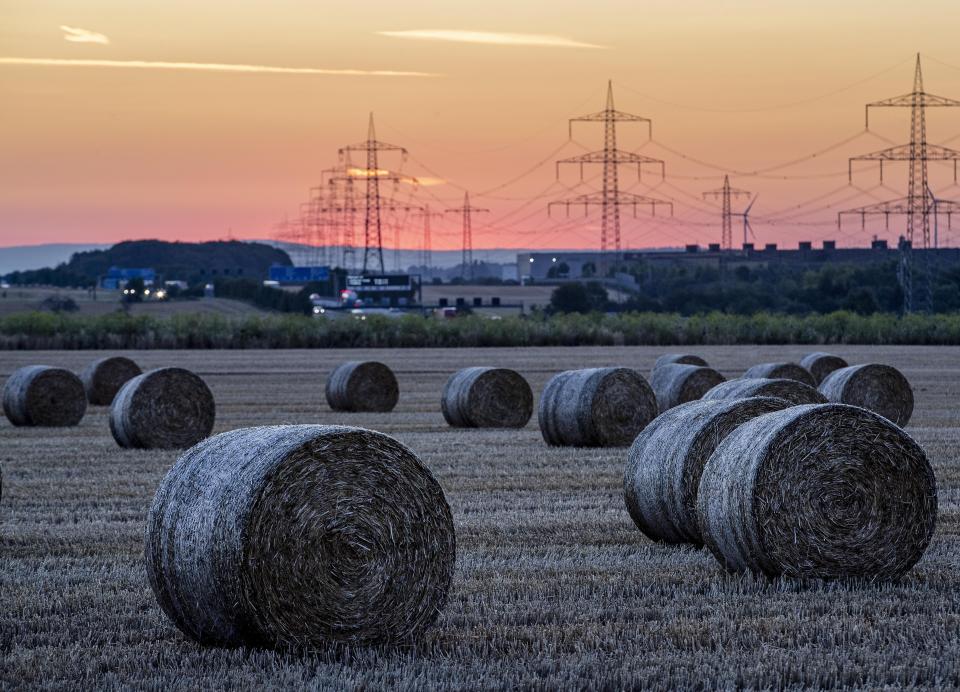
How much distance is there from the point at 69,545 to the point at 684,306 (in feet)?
299

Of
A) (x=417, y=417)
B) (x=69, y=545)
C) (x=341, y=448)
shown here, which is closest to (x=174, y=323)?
(x=417, y=417)

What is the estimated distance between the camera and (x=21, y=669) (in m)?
8.30

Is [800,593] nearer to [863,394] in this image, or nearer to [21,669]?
[21,669]

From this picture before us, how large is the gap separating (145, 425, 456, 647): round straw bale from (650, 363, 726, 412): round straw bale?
16.8m

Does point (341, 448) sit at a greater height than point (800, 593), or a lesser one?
greater

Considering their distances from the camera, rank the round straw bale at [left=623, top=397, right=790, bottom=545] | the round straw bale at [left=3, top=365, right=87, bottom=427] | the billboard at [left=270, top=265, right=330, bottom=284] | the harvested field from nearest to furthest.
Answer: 1. the harvested field
2. the round straw bale at [left=623, top=397, right=790, bottom=545]
3. the round straw bale at [left=3, top=365, right=87, bottom=427]
4. the billboard at [left=270, top=265, right=330, bottom=284]

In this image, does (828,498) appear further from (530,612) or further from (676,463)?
(530,612)

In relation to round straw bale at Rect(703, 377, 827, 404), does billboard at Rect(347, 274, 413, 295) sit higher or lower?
higher

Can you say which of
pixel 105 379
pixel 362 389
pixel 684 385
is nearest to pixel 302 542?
pixel 684 385

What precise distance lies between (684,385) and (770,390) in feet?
23.7

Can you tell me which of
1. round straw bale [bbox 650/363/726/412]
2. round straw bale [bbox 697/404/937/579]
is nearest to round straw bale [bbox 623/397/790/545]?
round straw bale [bbox 697/404/937/579]

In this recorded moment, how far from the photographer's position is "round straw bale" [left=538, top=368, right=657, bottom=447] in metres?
20.8

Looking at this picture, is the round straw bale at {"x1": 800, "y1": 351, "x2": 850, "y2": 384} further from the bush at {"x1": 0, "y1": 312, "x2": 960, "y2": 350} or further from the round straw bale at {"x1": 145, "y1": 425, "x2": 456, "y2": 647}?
the bush at {"x1": 0, "y1": 312, "x2": 960, "y2": 350}

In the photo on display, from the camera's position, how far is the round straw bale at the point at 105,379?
31141mm
